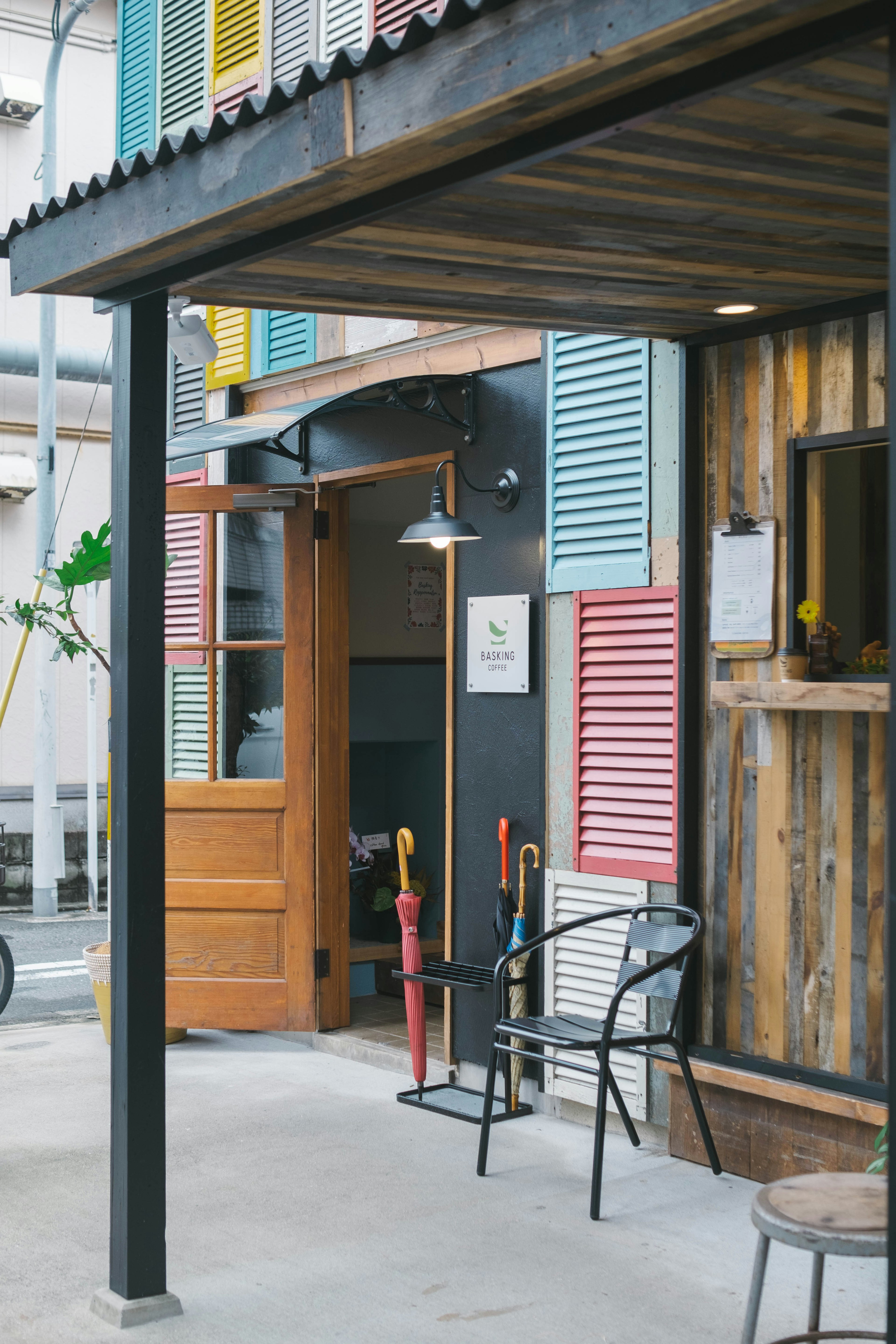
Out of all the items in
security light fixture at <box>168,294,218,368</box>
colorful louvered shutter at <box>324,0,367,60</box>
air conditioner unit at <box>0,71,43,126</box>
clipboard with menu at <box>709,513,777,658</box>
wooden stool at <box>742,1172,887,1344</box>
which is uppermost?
air conditioner unit at <box>0,71,43,126</box>

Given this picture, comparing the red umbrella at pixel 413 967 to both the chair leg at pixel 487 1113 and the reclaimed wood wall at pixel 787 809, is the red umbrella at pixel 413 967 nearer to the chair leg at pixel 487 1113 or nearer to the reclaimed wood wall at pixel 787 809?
the chair leg at pixel 487 1113

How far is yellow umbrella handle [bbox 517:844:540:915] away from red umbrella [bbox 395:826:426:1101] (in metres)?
0.42

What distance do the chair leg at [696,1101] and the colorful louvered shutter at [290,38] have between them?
4.52 meters

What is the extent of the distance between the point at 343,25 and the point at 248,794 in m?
3.38

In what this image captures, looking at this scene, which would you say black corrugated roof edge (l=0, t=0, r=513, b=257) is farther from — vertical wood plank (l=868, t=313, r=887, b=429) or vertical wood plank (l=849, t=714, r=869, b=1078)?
vertical wood plank (l=849, t=714, r=869, b=1078)

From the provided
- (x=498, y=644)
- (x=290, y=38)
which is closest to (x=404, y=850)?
(x=498, y=644)

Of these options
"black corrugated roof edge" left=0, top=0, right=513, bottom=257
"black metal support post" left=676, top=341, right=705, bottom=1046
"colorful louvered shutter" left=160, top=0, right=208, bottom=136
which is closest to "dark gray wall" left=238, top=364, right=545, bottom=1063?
"black metal support post" left=676, top=341, right=705, bottom=1046

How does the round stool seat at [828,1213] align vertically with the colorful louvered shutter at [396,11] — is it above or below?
below

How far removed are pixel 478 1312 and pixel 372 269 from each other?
8.73ft

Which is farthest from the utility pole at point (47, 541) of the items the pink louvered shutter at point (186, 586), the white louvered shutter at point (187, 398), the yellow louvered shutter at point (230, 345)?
the pink louvered shutter at point (186, 586)

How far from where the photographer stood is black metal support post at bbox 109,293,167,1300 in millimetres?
3309

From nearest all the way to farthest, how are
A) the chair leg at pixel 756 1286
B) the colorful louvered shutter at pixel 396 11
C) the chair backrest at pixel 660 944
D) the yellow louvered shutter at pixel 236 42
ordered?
the chair leg at pixel 756 1286 < the chair backrest at pixel 660 944 < the colorful louvered shutter at pixel 396 11 < the yellow louvered shutter at pixel 236 42

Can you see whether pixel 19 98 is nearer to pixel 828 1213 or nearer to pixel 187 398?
pixel 187 398

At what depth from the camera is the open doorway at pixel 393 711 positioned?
7.30 metres
